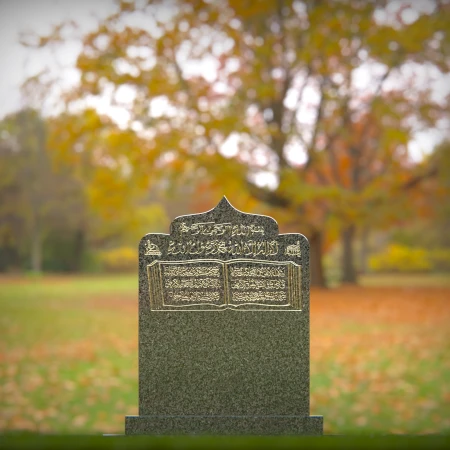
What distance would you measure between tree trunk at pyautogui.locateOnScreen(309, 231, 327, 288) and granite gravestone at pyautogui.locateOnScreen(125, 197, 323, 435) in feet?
60.2

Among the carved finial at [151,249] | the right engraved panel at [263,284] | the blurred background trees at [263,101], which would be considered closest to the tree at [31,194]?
the blurred background trees at [263,101]

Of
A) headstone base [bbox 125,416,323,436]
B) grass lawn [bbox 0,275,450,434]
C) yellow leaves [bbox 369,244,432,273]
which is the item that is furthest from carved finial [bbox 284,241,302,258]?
yellow leaves [bbox 369,244,432,273]

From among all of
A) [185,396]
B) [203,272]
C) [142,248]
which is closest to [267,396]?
[185,396]

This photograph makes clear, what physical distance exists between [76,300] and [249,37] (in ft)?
39.8

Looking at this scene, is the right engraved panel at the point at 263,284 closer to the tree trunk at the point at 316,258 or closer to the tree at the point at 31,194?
the tree trunk at the point at 316,258

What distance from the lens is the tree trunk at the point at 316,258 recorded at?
24.0 metres

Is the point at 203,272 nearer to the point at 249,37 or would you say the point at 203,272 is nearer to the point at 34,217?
the point at 249,37

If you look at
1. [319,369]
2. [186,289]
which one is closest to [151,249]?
[186,289]

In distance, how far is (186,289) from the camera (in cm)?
566

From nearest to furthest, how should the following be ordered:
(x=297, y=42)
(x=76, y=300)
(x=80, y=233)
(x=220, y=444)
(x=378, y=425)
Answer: (x=220, y=444)
(x=378, y=425)
(x=297, y=42)
(x=76, y=300)
(x=80, y=233)

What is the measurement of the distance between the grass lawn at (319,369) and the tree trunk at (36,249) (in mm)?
24724

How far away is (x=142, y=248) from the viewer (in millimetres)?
5715

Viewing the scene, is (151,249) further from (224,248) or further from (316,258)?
(316,258)

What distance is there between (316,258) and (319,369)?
14503 mm
